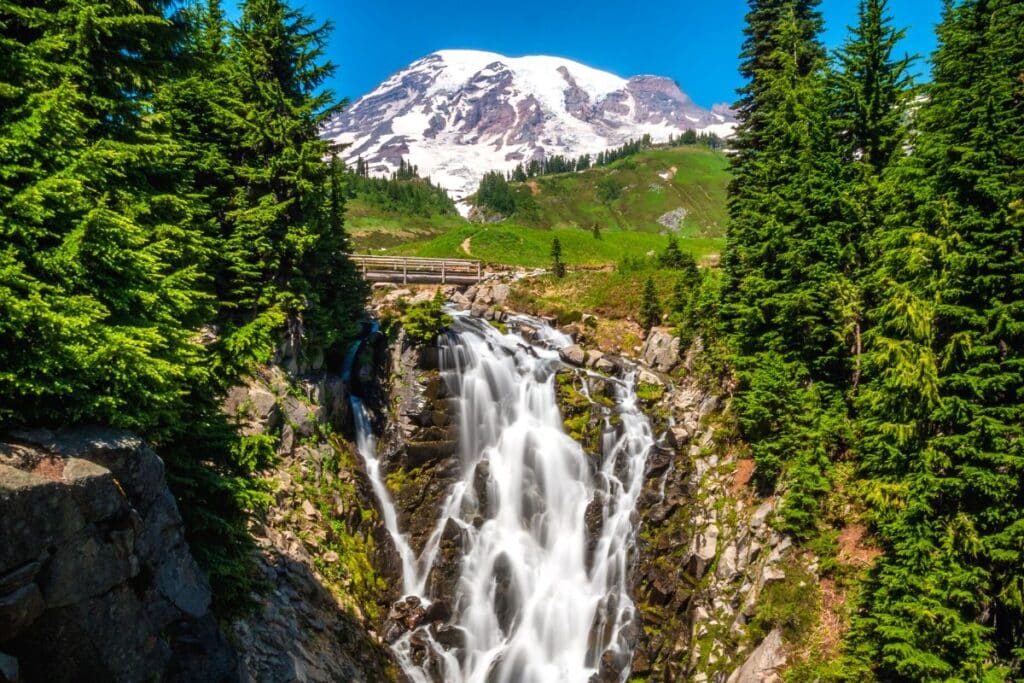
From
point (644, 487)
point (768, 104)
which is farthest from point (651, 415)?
point (768, 104)

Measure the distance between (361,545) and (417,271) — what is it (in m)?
28.9

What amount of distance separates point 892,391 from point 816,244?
716cm

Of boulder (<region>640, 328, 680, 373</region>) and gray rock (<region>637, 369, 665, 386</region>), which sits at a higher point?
boulder (<region>640, 328, 680, 373</region>)

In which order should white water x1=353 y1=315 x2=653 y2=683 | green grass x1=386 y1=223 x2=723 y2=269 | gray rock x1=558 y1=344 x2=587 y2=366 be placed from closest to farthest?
white water x1=353 y1=315 x2=653 y2=683, gray rock x1=558 y1=344 x2=587 y2=366, green grass x1=386 y1=223 x2=723 y2=269

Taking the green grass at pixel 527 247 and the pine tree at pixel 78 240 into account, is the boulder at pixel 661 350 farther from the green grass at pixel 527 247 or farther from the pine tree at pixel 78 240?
the green grass at pixel 527 247

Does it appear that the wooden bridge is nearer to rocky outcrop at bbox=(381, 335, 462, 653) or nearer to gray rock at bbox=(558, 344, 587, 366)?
gray rock at bbox=(558, 344, 587, 366)

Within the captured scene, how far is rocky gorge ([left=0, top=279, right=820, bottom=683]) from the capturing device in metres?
6.85

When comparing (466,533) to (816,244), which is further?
(466,533)

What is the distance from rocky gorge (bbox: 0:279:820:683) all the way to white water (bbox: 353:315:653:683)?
35 centimetres

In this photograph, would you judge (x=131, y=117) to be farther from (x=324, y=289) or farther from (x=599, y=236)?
(x=599, y=236)

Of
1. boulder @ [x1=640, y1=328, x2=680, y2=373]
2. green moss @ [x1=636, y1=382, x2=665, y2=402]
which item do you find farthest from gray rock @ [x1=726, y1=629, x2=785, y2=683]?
boulder @ [x1=640, y1=328, x2=680, y2=373]

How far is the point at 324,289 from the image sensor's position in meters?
23.7

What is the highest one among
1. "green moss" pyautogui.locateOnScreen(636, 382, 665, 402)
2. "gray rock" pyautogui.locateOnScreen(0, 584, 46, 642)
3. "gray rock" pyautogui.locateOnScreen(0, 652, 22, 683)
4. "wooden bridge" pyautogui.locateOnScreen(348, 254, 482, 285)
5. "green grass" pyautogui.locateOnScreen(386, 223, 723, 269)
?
"green grass" pyautogui.locateOnScreen(386, 223, 723, 269)

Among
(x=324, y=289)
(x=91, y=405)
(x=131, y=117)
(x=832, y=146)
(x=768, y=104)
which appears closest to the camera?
(x=91, y=405)
